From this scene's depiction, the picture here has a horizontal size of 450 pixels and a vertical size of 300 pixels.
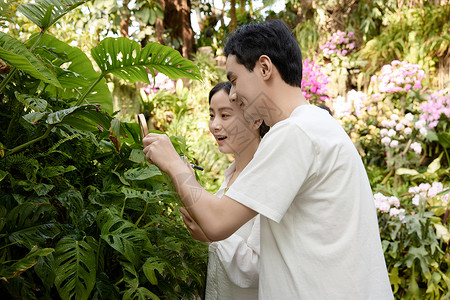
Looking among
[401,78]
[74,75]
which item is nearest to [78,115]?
[74,75]

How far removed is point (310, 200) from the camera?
1.09 meters

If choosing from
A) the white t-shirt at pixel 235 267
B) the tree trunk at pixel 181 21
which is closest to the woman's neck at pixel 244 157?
the white t-shirt at pixel 235 267

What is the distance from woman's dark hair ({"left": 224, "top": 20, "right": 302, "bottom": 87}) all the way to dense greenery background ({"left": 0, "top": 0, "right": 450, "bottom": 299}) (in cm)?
40

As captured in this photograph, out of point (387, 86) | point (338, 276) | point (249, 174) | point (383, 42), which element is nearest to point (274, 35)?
point (249, 174)

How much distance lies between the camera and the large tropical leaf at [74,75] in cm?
162

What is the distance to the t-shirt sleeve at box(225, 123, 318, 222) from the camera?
3.34 ft

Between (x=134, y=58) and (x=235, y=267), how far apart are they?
0.89m

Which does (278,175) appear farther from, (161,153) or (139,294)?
(139,294)

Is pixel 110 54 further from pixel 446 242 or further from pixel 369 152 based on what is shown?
pixel 369 152

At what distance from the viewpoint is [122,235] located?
124cm

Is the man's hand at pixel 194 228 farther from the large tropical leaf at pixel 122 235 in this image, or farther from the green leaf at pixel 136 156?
the green leaf at pixel 136 156

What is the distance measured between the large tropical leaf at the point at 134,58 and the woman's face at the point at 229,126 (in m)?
0.16

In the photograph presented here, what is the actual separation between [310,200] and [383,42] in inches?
250

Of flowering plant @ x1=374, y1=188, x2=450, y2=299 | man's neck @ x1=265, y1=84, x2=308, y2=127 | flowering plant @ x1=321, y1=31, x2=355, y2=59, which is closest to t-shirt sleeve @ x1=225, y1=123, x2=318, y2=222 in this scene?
man's neck @ x1=265, y1=84, x2=308, y2=127
